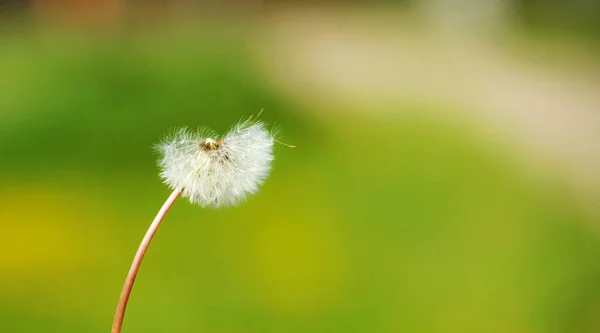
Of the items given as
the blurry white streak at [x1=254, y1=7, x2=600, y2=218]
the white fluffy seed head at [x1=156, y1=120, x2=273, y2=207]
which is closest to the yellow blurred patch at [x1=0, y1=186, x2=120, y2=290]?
the white fluffy seed head at [x1=156, y1=120, x2=273, y2=207]

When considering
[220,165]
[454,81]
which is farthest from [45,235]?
[454,81]

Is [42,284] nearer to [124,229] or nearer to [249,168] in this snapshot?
[124,229]

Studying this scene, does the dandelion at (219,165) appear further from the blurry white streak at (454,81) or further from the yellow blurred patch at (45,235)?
the blurry white streak at (454,81)

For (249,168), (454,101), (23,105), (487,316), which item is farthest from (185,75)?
(249,168)

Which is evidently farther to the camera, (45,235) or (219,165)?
(45,235)

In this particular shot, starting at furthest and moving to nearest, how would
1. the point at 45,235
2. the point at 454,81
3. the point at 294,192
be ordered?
the point at 454,81
the point at 294,192
the point at 45,235

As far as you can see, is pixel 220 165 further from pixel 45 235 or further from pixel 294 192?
pixel 294 192

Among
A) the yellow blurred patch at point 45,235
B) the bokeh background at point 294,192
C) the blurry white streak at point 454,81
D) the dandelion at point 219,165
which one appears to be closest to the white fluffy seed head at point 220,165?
the dandelion at point 219,165
